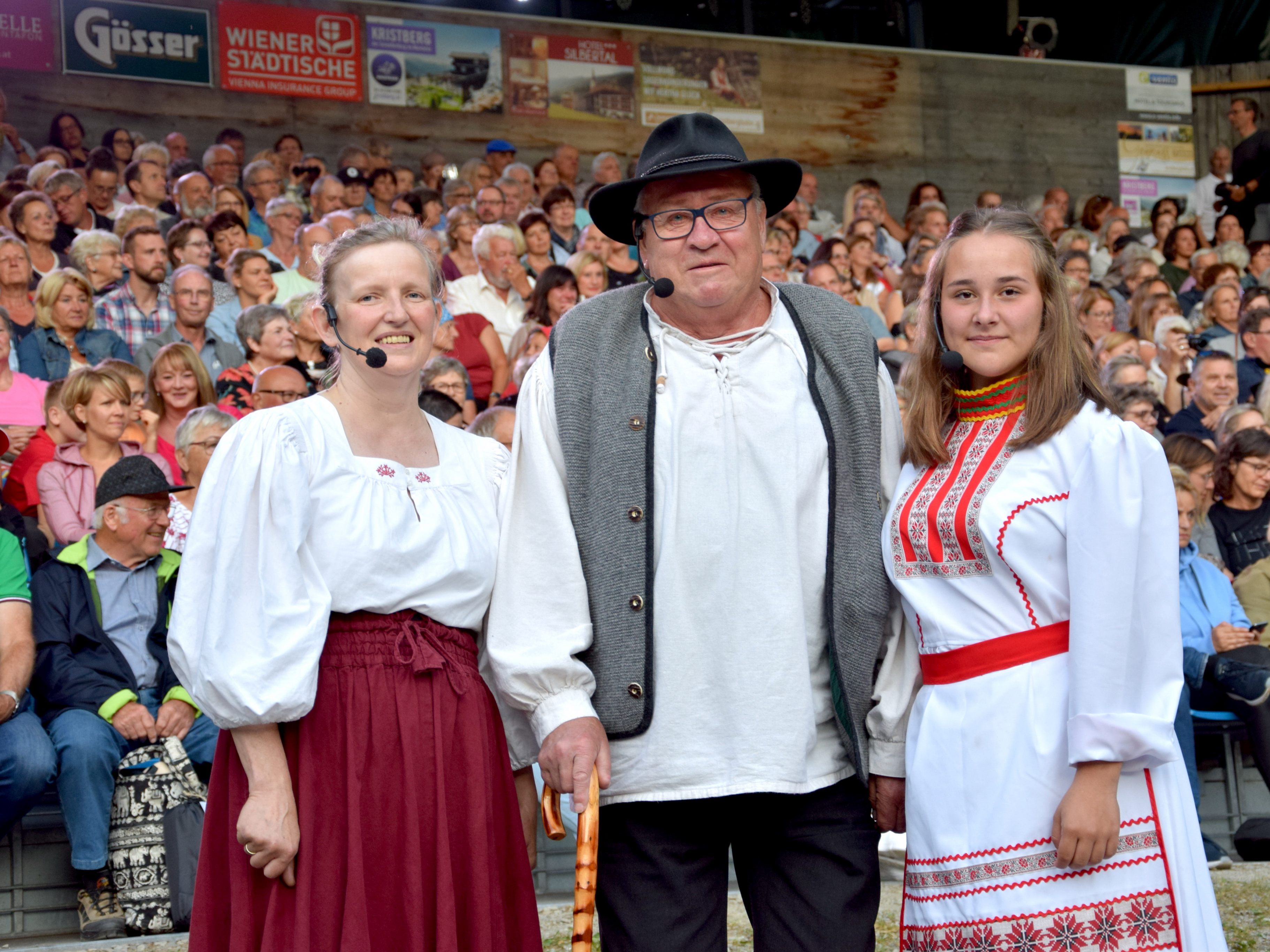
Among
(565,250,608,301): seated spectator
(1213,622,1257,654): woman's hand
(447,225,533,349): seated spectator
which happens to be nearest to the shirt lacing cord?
(1213,622,1257,654): woman's hand

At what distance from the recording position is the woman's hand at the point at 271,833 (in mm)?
1997

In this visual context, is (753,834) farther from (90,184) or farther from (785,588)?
(90,184)

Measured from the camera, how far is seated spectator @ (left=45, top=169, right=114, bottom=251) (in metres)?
7.42

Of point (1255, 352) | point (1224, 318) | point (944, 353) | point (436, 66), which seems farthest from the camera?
point (436, 66)

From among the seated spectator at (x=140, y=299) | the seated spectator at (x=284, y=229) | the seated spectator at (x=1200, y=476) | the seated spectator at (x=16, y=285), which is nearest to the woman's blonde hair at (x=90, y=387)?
the seated spectator at (x=16, y=285)

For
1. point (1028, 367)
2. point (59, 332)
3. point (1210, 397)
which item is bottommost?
point (1028, 367)

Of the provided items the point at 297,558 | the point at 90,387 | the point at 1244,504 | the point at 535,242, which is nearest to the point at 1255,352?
the point at 1244,504

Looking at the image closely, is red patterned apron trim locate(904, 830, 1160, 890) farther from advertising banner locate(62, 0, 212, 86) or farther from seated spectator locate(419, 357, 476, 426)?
advertising banner locate(62, 0, 212, 86)

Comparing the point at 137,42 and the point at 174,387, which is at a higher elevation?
the point at 137,42

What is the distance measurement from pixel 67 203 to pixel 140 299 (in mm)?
1513

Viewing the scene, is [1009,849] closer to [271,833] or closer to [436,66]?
[271,833]

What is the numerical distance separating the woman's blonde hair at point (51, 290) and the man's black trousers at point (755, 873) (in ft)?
14.6

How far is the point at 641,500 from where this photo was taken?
6.95ft

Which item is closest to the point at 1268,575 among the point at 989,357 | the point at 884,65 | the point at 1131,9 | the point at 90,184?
the point at 989,357
